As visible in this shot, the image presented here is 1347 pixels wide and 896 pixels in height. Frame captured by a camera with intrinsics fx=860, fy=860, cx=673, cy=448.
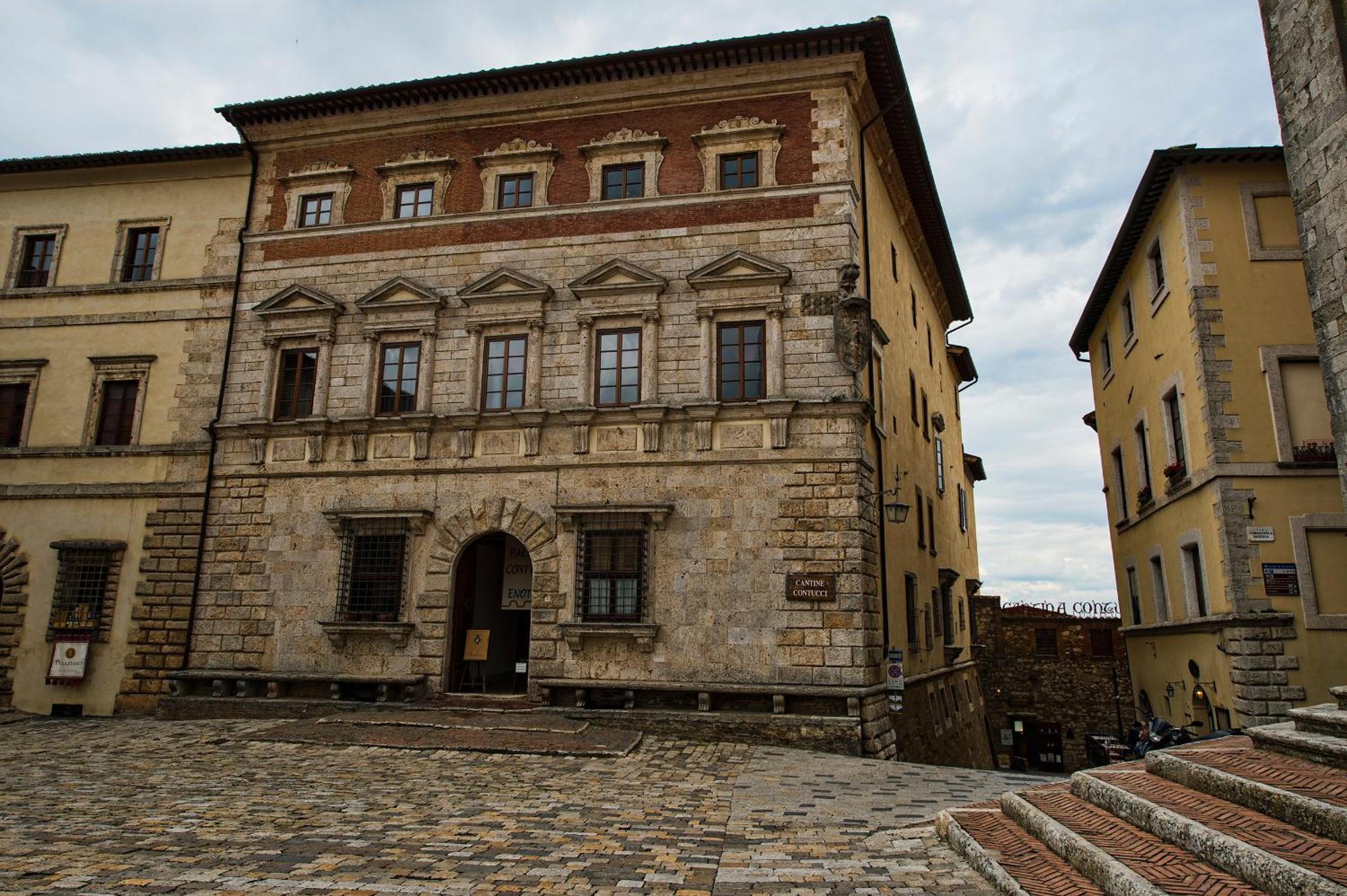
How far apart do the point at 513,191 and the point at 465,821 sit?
13226 mm

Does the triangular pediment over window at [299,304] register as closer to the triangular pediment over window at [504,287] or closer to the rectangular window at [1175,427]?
the triangular pediment over window at [504,287]

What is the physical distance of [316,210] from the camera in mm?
19203

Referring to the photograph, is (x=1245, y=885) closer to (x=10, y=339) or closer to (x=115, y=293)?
(x=115, y=293)

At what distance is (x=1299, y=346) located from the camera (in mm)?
15828

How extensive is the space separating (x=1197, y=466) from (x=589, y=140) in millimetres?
13685

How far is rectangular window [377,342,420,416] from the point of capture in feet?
57.5

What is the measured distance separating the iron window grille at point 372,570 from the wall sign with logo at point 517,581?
80.7 inches

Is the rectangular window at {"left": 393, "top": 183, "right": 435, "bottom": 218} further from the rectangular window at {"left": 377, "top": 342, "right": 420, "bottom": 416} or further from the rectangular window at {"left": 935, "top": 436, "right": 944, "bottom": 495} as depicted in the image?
the rectangular window at {"left": 935, "top": 436, "right": 944, "bottom": 495}

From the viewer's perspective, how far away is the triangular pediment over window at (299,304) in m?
18.1

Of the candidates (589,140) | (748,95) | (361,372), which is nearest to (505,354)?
(361,372)

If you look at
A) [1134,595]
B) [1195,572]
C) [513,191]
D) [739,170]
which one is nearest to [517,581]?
[513,191]

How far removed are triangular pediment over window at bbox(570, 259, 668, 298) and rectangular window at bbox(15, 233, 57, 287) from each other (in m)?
13.6

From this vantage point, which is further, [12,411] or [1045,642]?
[1045,642]

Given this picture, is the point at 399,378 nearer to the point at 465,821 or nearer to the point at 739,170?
the point at 739,170
